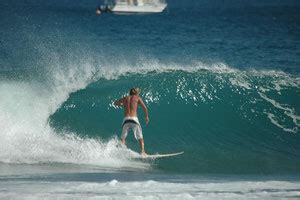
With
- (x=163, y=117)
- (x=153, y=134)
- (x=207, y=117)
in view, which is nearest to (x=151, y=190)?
Result: (x=153, y=134)

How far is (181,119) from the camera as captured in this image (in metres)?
15.9

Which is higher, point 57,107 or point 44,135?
point 57,107

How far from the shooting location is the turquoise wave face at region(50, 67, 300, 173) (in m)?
12.9

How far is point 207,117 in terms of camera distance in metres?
16.0

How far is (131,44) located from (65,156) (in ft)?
91.8

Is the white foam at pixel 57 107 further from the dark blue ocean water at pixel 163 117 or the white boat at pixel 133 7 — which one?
the white boat at pixel 133 7

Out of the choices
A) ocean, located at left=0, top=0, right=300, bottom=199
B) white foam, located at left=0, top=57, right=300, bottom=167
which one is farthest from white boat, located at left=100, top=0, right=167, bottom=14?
white foam, located at left=0, top=57, right=300, bottom=167

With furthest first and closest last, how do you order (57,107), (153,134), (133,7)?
1. (133,7)
2. (57,107)
3. (153,134)

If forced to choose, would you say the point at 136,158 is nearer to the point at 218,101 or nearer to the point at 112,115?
the point at 112,115

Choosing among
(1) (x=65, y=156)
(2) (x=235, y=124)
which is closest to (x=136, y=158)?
(1) (x=65, y=156)

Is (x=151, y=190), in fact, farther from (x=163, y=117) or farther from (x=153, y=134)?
(x=163, y=117)

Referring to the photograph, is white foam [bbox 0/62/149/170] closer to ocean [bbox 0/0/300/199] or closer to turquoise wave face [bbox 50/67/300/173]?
ocean [bbox 0/0/300/199]

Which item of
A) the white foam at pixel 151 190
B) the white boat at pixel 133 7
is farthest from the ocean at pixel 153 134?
the white boat at pixel 133 7

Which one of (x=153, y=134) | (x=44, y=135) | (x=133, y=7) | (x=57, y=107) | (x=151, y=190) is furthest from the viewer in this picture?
(x=133, y=7)
